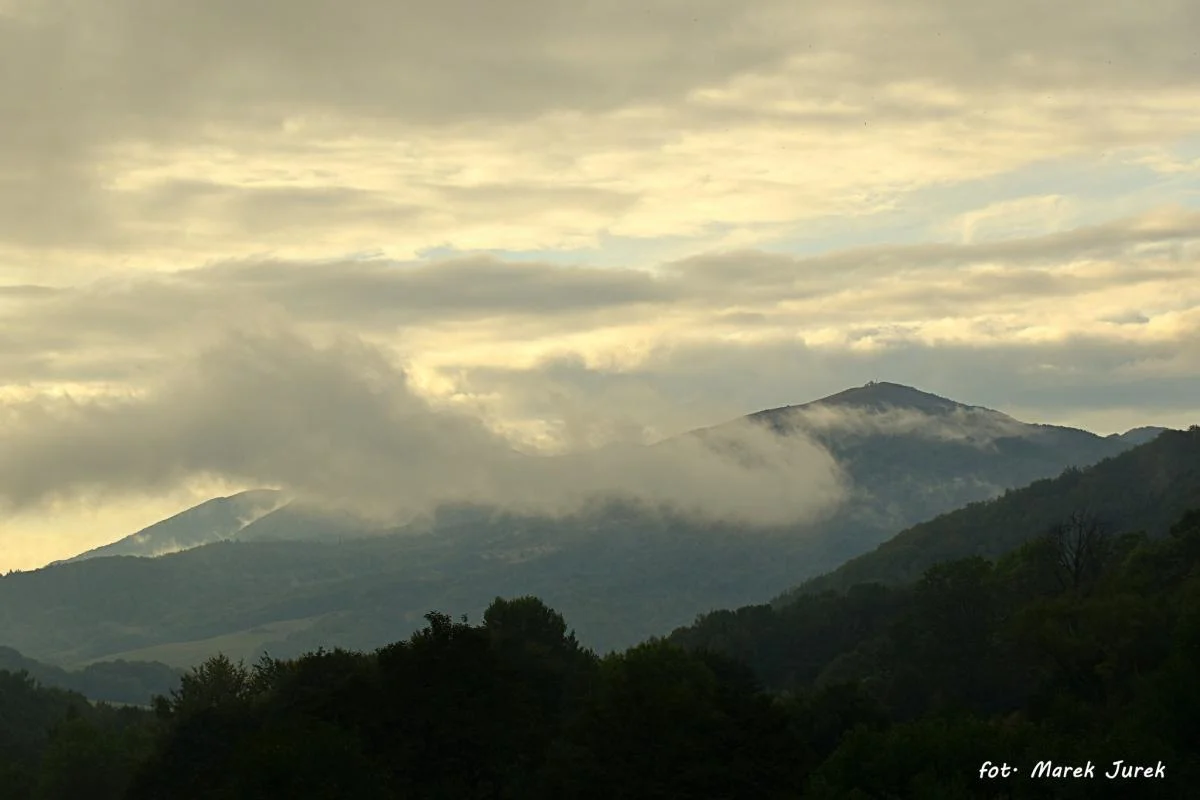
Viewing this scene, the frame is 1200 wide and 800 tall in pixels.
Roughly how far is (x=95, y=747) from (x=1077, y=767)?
123 metres

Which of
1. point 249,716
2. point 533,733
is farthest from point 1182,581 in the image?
point 249,716

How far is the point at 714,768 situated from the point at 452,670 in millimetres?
28135

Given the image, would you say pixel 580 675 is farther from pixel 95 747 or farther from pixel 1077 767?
pixel 1077 767

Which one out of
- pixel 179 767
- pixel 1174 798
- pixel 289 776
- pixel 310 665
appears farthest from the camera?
pixel 310 665

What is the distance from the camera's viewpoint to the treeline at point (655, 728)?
10069cm

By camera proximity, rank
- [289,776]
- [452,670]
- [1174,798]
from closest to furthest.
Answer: [1174,798] → [289,776] → [452,670]

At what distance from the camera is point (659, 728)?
4350 inches

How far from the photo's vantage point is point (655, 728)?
110625mm

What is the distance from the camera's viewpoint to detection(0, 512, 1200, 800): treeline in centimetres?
10069

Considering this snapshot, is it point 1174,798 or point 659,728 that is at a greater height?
point 659,728

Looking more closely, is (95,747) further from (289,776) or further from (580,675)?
(289,776)

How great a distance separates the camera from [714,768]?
349ft

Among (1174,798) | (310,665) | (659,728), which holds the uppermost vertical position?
(310,665)

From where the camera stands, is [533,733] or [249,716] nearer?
[533,733]
